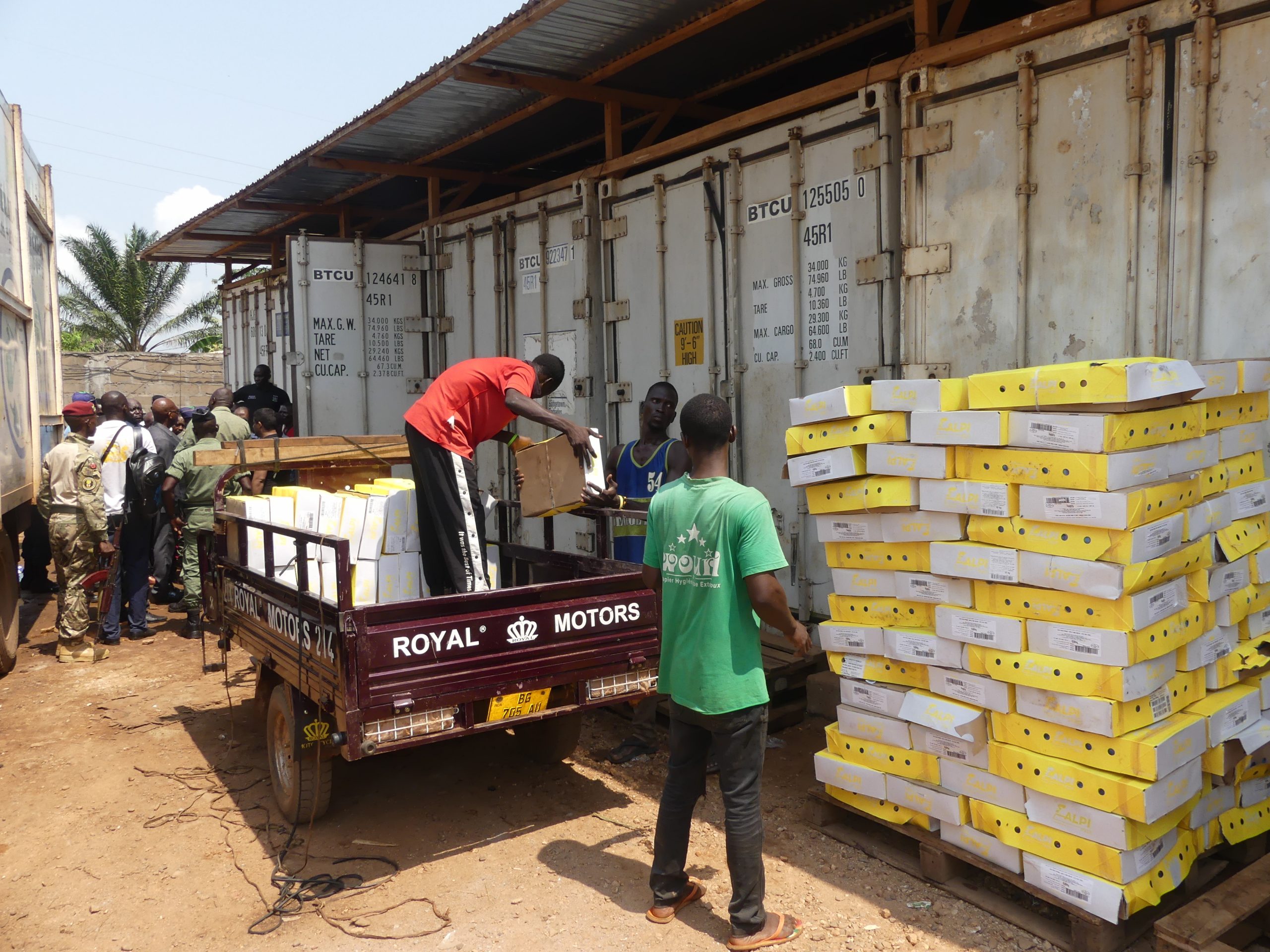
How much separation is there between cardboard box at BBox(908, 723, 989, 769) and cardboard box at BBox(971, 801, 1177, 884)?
0.16 m

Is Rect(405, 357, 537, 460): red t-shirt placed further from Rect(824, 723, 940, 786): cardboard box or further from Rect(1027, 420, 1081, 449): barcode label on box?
Rect(1027, 420, 1081, 449): barcode label on box

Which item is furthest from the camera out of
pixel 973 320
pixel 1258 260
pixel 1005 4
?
pixel 1005 4

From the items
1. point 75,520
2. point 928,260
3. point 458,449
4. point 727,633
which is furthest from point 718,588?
point 75,520

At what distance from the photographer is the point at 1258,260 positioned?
13.6 ft

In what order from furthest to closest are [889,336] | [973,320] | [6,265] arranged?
[6,265]
[889,336]
[973,320]

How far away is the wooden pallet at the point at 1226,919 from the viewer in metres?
3.04

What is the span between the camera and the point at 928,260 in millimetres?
5383

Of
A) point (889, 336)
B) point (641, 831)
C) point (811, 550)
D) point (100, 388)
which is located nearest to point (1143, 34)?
point (889, 336)

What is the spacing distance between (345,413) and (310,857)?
621cm

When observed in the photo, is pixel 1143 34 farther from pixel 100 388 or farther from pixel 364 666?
A: pixel 100 388

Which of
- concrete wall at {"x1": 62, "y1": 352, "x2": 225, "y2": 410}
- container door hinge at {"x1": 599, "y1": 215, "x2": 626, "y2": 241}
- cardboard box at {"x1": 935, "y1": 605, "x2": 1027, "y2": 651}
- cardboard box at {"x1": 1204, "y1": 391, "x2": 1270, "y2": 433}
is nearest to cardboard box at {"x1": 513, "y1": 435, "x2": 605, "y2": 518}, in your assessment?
cardboard box at {"x1": 935, "y1": 605, "x2": 1027, "y2": 651}

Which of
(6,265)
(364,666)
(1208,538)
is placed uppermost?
(6,265)

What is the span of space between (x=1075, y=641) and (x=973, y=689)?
459 millimetres

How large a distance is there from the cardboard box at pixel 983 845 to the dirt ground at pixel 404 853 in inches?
7.7
